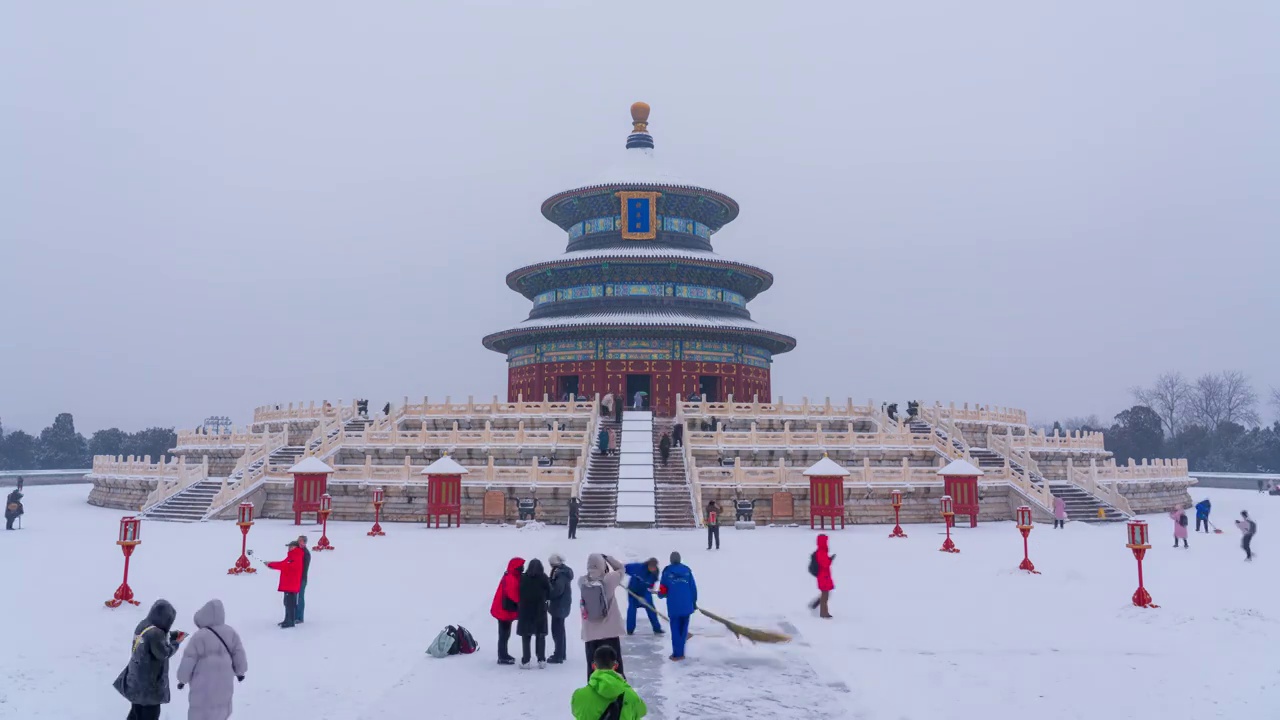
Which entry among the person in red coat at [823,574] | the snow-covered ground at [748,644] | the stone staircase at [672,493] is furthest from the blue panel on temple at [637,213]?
the person in red coat at [823,574]

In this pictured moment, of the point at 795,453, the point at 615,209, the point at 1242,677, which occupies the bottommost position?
the point at 1242,677

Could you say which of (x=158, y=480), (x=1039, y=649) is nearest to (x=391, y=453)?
(x=158, y=480)

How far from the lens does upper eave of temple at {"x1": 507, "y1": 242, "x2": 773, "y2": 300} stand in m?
44.8

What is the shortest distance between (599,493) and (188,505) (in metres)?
14.6

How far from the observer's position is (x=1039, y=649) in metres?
10.9

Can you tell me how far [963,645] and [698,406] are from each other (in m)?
23.6

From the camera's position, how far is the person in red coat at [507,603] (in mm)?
9812

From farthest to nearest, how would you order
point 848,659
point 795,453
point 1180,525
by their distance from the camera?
point 795,453 → point 1180,525 → point 848,659

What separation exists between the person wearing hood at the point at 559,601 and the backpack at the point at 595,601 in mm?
1015

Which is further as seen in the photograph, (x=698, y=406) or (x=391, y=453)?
(x=698, y=406)

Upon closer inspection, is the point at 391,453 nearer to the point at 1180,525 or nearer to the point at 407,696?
the point at 407,696

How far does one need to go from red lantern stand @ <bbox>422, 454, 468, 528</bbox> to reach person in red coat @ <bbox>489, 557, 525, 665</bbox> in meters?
15.3

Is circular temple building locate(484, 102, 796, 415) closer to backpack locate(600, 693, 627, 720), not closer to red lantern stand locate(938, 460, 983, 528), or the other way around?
red lantern stand locate(938, 460, 983, 528)

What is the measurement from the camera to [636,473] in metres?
28.2
